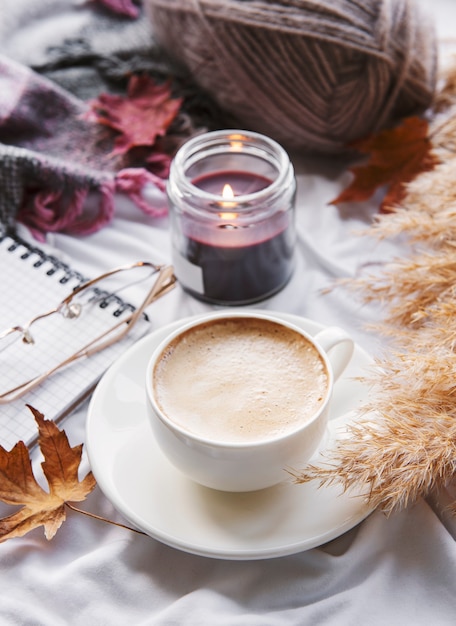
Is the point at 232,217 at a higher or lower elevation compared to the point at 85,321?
higher

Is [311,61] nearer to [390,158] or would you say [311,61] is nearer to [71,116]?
[390,158]

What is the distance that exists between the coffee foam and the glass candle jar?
170mm

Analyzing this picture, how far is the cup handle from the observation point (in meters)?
0.70

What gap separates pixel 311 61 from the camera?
39.4 inches

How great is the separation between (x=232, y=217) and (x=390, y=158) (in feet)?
1.10

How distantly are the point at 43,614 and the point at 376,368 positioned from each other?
1.28ft

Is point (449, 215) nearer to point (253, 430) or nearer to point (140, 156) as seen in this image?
point (253, 430)

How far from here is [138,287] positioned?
933 millimetres

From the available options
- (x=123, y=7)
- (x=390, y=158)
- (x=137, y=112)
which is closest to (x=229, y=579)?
(x=390, y=158)

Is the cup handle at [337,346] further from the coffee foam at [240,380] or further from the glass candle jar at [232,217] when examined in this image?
the glass candle jar at [232,217]

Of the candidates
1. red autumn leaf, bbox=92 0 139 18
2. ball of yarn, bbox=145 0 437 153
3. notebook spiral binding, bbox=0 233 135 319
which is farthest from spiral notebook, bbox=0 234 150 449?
red autumn leaf, bbox=92 0 139 18

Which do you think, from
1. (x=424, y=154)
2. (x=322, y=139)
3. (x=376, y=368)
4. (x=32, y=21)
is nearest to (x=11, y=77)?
(x=32, y=21)

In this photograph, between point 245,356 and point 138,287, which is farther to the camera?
point 138,287

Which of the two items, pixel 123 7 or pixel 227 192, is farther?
pixel 123 7
